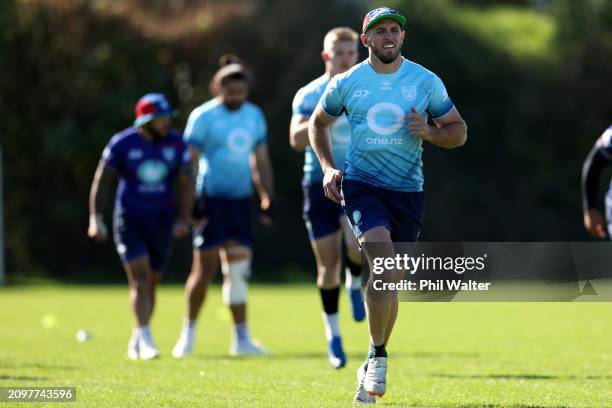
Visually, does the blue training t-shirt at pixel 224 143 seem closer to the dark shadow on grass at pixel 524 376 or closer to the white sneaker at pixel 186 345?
the white sneaker at pixel 186 345

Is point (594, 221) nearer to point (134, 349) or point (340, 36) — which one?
point (340, 36)

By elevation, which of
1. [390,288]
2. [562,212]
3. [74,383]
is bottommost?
[74,383]

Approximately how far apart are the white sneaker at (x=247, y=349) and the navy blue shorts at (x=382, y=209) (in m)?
4.10

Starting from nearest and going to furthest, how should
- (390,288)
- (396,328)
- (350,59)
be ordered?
1. (390,288)
2. (350,59)
3. (396,328)

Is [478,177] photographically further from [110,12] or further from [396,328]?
[396,328]

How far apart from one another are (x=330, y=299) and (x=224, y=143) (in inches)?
87.3

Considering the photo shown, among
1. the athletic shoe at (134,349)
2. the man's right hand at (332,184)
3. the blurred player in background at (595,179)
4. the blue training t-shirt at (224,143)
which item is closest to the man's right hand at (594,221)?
the blurred player in background at (595,179)

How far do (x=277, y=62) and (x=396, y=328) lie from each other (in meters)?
12.3

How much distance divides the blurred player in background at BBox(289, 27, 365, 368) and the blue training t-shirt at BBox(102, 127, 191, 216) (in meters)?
1.66

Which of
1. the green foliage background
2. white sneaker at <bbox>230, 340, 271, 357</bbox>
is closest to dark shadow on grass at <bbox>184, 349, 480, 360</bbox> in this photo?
white sneaker at <bbox>230, 340, 271, 357</bbox>

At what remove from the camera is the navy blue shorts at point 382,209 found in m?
7.08

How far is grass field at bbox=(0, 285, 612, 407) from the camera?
24.5 feet

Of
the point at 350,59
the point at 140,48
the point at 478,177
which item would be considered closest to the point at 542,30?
the point at 478,177

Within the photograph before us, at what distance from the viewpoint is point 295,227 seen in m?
26.0
